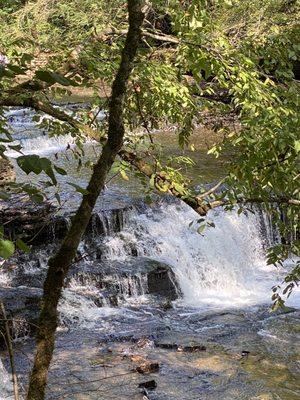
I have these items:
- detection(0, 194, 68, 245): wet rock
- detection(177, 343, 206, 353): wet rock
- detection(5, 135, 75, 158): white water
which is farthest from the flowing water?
detection(5, 135, 75, 158): white water

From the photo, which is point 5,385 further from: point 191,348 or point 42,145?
point 42,145

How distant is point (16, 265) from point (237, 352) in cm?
362

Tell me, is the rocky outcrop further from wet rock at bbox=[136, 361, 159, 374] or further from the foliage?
the foliage

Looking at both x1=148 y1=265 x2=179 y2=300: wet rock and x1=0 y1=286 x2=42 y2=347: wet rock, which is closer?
x1=0 y1=286 x2=42 y2=347: wet rock

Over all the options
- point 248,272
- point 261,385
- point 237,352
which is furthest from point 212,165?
point 261,385

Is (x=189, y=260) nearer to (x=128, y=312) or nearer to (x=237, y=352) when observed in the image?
(x=128, y=312)

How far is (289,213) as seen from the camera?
9.76ft

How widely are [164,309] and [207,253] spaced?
2.15 metres

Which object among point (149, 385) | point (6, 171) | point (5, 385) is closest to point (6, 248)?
point (149, 385)

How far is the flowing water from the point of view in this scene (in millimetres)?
5801

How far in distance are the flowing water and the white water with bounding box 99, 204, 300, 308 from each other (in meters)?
0.02

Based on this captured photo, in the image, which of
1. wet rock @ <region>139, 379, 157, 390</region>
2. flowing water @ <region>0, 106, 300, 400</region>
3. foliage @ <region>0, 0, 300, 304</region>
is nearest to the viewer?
foliage @ <region>0, 0, 300, 304</region>

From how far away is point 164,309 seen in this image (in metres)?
8.10

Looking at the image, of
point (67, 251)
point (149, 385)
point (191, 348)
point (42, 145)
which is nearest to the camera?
point (67, 251)
